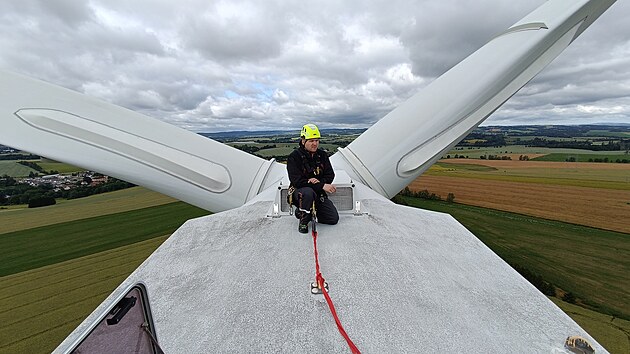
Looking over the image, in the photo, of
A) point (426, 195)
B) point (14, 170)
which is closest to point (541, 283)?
point (426, 195)

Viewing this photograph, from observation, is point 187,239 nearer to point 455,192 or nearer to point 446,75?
point 446,75

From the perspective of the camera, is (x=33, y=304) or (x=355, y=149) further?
(x=33, y=304)

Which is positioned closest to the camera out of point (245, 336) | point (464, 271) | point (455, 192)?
point (245, 336)

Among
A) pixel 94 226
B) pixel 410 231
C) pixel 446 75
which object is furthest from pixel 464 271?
pixel 94 226

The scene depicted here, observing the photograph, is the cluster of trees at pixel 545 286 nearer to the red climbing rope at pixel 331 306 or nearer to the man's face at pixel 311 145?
the man's face at pixel 311 145

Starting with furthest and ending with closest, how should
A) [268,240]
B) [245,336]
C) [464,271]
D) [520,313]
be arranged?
[268,240], [464,271], [520,313], [245,336]

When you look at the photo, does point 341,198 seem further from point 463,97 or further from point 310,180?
point 463,97
